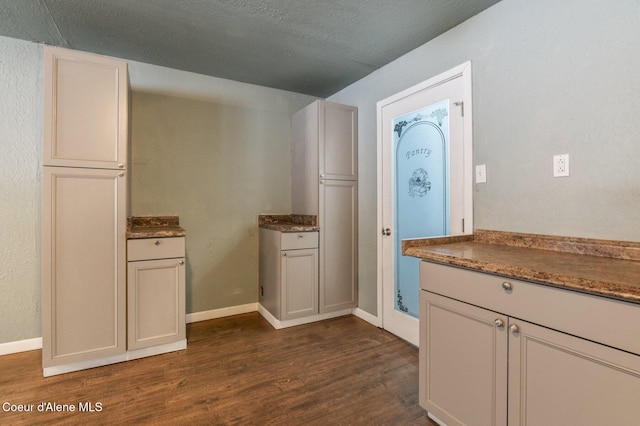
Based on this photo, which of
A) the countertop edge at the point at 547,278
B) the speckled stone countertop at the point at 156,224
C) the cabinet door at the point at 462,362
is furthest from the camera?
the speckled stone countertop at the point at 156,224

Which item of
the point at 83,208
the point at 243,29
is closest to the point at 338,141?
the point at 243,29

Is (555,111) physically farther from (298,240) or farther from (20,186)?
(20,186)

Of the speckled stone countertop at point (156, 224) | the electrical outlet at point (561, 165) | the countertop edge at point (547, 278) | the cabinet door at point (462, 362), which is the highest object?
the electrical outlet at point (561, 165)

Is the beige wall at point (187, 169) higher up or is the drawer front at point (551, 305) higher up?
the beige wall at point (187, 169)

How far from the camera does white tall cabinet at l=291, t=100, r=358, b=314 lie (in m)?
3.04

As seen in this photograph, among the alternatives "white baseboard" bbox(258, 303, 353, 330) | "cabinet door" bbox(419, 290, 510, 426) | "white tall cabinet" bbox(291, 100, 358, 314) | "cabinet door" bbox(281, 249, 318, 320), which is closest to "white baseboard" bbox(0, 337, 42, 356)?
"white baseboard" bbox(258, 303, 353, 330)

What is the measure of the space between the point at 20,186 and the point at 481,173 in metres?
3.39

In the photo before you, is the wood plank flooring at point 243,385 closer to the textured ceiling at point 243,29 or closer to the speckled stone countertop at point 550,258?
the speckled stone countertop at point 550,258

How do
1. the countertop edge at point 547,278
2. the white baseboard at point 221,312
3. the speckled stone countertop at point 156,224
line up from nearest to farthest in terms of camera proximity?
1. the countertop edge at point 547,278
2. the speckled stone countertop at point 156,224
3. the white baseboard at point 221,312

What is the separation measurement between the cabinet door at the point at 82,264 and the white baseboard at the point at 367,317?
2058 mm

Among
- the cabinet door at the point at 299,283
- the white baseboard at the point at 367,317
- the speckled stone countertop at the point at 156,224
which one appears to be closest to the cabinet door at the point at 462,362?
the white baseboard at the point at 367,317

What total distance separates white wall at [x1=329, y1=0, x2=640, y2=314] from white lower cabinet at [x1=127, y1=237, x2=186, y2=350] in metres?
2.23

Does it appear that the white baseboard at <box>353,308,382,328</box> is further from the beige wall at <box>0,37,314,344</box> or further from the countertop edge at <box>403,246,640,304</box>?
the countertop edge at <box>403,246,640,304</box>

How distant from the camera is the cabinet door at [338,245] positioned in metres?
3.05
